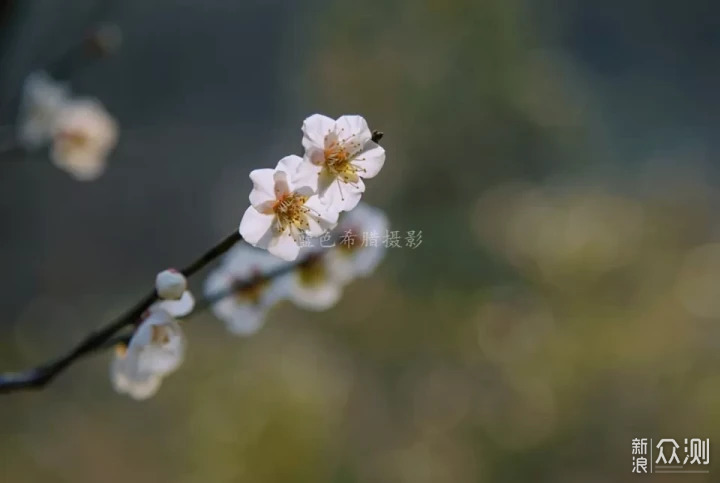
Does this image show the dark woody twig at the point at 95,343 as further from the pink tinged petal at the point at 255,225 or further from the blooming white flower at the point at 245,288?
the blooming white flower at the point at 245,288

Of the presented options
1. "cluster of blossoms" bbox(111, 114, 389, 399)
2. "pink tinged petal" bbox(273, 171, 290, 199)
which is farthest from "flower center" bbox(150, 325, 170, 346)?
"pink tinged petal" bbox(273, 171, 290, 199)

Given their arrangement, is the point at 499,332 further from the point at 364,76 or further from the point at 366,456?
the point at 364,76

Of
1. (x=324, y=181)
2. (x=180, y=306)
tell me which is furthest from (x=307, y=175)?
(x=180, y=306)

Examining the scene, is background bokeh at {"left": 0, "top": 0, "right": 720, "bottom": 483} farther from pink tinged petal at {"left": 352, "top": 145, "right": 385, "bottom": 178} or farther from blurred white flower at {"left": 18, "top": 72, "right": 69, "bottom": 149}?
pink tinged petal at {"left": 352, "top": 145, "right": 385, "bottom": 178}

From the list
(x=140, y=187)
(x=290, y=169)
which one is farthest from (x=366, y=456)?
(x=140, y=187)

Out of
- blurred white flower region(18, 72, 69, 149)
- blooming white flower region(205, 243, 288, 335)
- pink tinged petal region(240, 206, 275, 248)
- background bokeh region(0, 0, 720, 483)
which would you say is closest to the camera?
pink tinged petal region(240, 206, 275, 248)

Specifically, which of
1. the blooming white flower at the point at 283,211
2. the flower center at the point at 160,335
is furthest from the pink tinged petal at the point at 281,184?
the flower center at the point at 160,335
